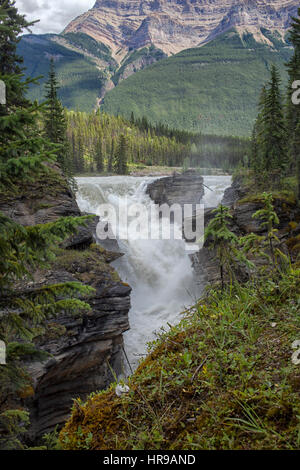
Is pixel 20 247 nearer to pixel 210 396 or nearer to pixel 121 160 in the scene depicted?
pixel 210 396

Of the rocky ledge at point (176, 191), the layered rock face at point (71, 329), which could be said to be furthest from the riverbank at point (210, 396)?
the rocky ledge at point (176, 191)

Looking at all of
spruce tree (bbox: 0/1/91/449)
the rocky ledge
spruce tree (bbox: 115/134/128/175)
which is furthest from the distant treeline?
spruce tree (bbox: 0/1/91/449)

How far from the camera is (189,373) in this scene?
9.11 feet

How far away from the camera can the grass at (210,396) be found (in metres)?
2.11

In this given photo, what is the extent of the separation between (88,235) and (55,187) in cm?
353

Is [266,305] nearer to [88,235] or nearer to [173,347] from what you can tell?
[173,347]

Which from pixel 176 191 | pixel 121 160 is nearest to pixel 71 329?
pixel 176 191

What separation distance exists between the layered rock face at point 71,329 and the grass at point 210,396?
4.69 m

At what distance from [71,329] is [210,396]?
8.88m

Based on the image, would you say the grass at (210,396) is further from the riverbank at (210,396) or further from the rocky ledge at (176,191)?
the rocky ledge at (176,191)

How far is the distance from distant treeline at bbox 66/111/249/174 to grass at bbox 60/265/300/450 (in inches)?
3193

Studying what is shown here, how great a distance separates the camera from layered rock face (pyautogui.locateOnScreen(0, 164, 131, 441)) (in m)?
9.23
